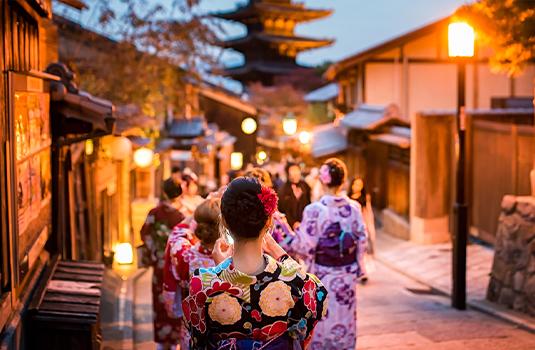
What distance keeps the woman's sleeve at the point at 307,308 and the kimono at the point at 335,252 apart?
355cm

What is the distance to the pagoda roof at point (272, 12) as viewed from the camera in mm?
63125

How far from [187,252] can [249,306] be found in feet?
8.79

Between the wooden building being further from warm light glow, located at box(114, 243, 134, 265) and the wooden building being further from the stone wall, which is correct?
warm light glow, located at box(114, 243, 134, 265)

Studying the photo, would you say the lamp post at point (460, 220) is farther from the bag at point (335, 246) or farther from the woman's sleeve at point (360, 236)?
the bag at point (335, 246)

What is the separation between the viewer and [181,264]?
24.3ft

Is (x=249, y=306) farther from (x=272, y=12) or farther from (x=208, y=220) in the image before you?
(x=272, y=12)

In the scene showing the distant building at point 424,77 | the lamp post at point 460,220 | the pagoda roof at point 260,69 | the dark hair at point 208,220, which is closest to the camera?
the dark hair at point 208,220

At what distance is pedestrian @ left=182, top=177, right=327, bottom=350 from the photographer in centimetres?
466

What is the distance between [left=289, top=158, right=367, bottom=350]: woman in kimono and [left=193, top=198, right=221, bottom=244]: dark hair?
1.68 m

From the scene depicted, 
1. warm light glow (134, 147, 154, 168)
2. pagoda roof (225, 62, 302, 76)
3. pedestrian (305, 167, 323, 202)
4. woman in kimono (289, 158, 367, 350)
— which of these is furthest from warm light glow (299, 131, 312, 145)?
pagoda roof (225, 62, 302, 76)

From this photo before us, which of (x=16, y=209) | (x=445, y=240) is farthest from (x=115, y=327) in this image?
(x=445, y=240)

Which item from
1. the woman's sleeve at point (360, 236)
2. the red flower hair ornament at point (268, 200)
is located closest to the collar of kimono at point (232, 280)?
the red flower hair ornament at point (268, 200)

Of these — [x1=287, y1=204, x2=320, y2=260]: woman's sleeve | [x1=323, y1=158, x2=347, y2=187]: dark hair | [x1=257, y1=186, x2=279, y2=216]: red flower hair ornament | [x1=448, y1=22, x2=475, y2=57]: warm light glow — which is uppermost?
[x1=448, y1=22, x2=475, y2=57]: warm light glow

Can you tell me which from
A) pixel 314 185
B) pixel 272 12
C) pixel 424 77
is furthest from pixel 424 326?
pixel 272 12
